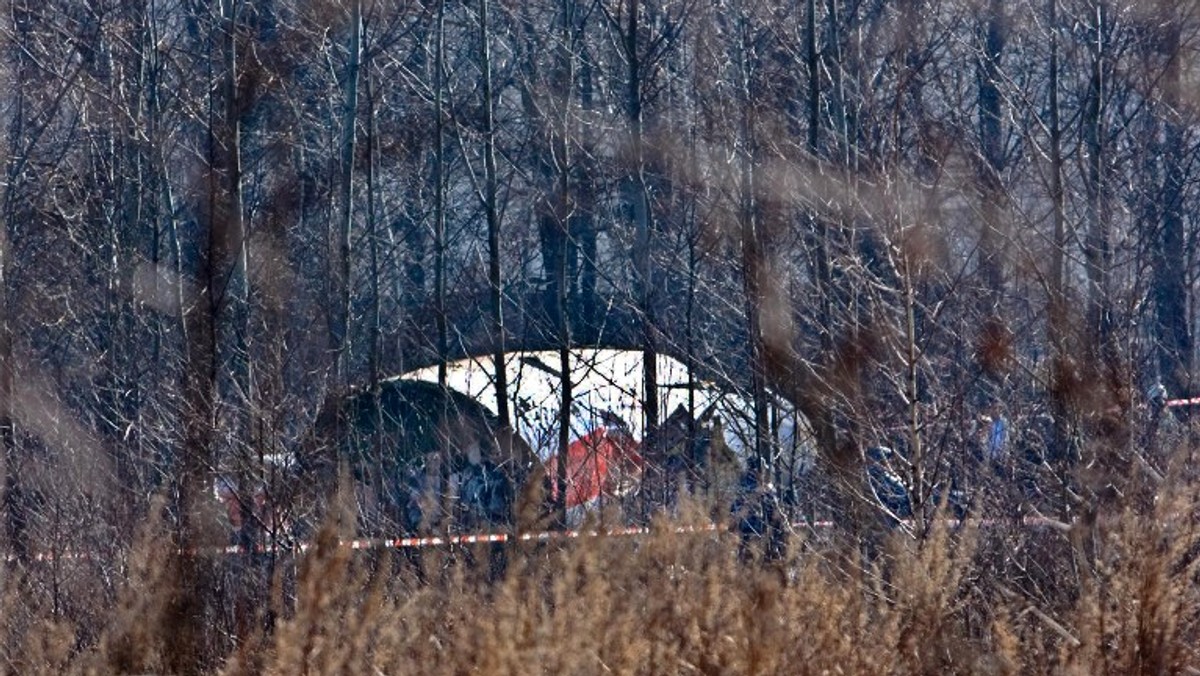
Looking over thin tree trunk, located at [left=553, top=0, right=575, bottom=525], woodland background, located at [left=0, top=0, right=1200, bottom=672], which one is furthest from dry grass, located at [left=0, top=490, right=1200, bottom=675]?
thin tree trunk, located at [left=553, top=0, right=575, bottom=525]

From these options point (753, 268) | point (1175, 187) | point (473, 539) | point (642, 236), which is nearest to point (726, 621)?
point (473, 539)

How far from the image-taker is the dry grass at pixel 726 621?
16.2ft

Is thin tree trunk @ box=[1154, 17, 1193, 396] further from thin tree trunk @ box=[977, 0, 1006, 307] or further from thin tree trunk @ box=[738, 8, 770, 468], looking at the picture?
thin tree trunk @ box=[738, 8, 770, 468]

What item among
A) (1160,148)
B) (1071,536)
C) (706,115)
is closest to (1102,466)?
(1071,536)

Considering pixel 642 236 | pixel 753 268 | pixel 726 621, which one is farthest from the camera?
pixel 642 236

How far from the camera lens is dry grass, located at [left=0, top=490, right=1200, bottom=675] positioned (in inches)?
194

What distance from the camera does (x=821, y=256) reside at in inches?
400

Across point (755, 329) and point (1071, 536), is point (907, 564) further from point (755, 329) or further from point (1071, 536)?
point (755, 329)

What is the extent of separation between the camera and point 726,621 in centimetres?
519

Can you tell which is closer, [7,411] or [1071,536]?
[1071,536]

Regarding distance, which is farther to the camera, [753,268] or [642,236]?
[642,236]

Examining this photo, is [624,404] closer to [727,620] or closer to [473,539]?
[473,539]

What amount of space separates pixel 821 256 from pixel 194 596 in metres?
4.33

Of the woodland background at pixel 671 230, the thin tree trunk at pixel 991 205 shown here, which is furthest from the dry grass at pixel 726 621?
the thin tree trunk at pixel 991 205
